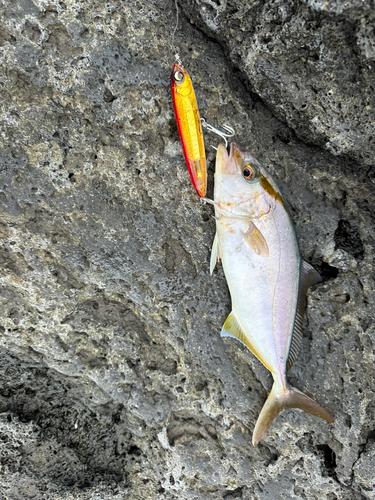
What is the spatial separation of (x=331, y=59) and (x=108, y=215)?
1232 millimetres

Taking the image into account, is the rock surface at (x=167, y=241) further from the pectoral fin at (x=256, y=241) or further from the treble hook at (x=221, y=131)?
the pectoral fin at (x=256, y=241)

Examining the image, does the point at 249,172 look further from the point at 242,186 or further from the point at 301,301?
the point at 301,301

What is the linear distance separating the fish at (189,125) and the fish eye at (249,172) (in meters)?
0.19

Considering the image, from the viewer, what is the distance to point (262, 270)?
1.75 m

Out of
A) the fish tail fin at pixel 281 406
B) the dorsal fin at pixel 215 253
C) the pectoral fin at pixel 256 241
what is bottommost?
the fish tail fin at pixel 281 406

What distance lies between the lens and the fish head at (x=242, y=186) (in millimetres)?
1673

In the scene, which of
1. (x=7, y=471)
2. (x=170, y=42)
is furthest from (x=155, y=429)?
(x=170, y=42)

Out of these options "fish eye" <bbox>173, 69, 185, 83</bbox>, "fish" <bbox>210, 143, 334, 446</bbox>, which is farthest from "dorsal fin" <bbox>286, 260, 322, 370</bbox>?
"fish eye" <bbox>173, 69, 185, 83</bbox>

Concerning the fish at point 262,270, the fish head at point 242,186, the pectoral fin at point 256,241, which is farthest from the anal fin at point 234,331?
the fish head at point 242,186

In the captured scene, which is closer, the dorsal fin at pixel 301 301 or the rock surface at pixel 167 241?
the rock surface at pixel 167 241

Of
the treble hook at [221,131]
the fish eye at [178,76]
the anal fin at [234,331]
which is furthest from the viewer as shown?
the anal fin at [234,331]

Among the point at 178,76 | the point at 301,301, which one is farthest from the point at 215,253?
the point at 178,76

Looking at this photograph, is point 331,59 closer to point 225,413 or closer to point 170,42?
point 170,42

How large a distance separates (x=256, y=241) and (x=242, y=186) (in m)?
0.27
